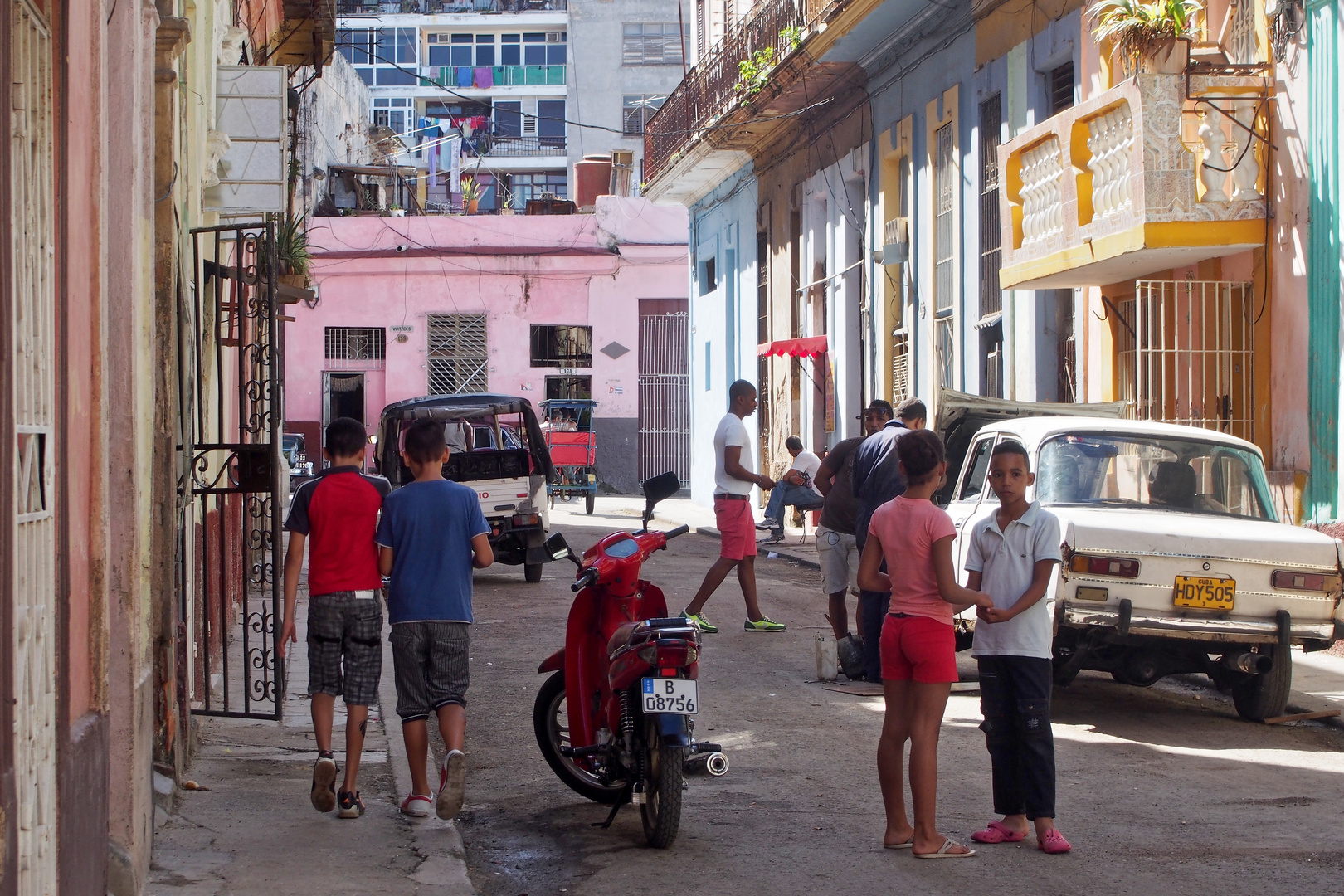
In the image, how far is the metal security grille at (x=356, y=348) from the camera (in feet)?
121

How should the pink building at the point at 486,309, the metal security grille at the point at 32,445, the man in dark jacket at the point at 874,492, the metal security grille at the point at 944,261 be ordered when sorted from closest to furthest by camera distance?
the metal security grille at the point at 32,445 → the man in dark jacket at the point at 874,492 → the metal security grille at the point at 944,261 → the pink building at the point at 486,309

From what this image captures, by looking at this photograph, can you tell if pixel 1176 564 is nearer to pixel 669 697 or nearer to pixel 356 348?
pixel 669 697

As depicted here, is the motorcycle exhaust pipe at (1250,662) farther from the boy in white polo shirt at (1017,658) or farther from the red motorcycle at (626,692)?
the red motorcycle at (626,692)

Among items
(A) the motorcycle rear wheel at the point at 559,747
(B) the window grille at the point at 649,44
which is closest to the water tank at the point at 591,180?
(B) the window grille at the point at 649,44

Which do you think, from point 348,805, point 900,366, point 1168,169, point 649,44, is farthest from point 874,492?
point 649,44

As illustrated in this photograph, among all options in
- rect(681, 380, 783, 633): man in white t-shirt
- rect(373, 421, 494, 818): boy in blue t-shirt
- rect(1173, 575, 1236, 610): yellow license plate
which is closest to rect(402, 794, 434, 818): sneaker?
rect(373, 421, 494, 818): boy in blue t-shirt

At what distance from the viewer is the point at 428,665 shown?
6.07 meters

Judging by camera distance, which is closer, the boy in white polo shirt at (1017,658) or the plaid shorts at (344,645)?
the boy in white polo shirt at (1017,658)

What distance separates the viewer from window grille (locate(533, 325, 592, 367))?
1464 inches

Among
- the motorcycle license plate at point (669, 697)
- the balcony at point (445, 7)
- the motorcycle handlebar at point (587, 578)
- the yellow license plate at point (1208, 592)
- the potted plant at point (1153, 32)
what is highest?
the balcony at point (445, 7)

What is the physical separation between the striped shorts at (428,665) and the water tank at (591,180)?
115 feet

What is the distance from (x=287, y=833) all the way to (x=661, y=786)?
4.73 feet

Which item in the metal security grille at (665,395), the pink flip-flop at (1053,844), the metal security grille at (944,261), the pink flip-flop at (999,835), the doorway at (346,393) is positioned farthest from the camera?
the doorway at (346,393)

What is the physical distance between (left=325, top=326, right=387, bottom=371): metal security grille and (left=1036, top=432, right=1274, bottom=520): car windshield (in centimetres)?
2962
